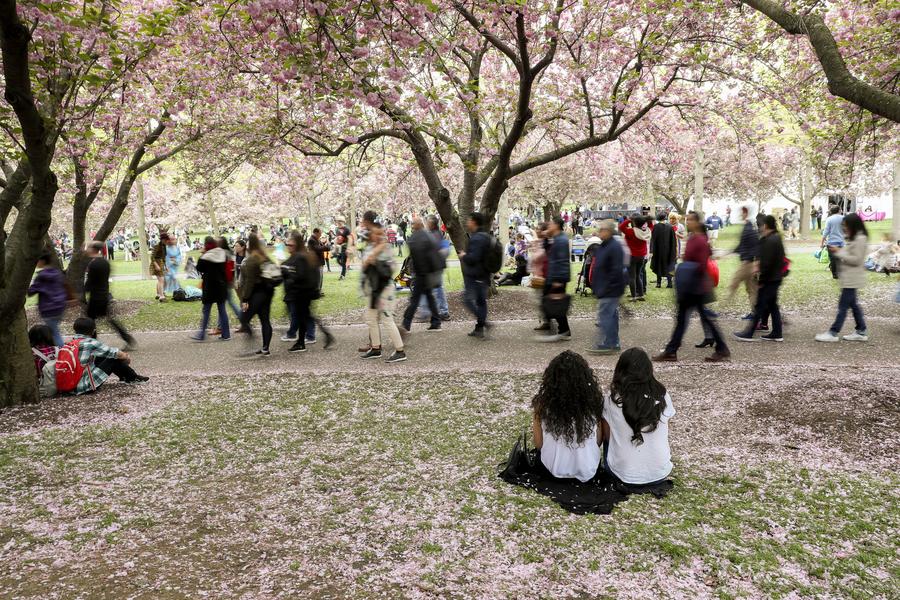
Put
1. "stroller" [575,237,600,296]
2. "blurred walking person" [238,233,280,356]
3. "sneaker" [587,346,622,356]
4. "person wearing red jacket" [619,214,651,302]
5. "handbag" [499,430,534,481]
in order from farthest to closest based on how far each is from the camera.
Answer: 1. "stroller" [575,237,600,296]
2. "person wearing red jacket" [619,214,651,302]
3. "blurred walking person" [238,233,280,356]
4. "sneaker" [587,346,622,356]
5. "handbag" [499,430,534,481]

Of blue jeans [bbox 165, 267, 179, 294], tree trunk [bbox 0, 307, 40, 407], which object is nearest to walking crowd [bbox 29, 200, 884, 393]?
tree trunk [bbox 0, 307, 40, 407]

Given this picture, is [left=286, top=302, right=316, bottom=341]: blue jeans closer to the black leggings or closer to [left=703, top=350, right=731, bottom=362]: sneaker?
the black leggings

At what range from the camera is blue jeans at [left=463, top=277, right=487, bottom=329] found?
8.79 metres

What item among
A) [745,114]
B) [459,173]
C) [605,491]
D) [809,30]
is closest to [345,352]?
[605,491]

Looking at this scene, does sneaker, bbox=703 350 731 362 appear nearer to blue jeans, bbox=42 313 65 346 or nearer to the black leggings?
the black leggings

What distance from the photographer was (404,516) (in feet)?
12.7

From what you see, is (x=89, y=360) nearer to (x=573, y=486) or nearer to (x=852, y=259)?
(x=573, y=486)

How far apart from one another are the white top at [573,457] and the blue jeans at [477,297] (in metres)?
4.75

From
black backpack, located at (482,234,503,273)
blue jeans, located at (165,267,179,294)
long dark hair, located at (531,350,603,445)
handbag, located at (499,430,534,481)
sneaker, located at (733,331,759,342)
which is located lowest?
handbag, located at (499,430,534,481)

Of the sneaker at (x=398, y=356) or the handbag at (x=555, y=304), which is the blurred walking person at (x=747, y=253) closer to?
the handbag at (x=555, y=304)

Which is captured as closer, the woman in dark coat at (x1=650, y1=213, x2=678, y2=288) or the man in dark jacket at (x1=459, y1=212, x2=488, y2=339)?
the man in dark jacket at (x1=459, y1=212, x2=488, y2=339)

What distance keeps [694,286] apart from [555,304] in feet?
6.12

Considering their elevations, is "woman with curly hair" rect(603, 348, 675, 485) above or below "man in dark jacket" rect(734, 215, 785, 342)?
below

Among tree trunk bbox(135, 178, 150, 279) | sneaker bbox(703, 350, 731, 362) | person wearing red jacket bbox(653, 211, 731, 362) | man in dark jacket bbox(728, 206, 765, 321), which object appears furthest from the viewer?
tree trunk bbox(135, 178, 150, 279)
